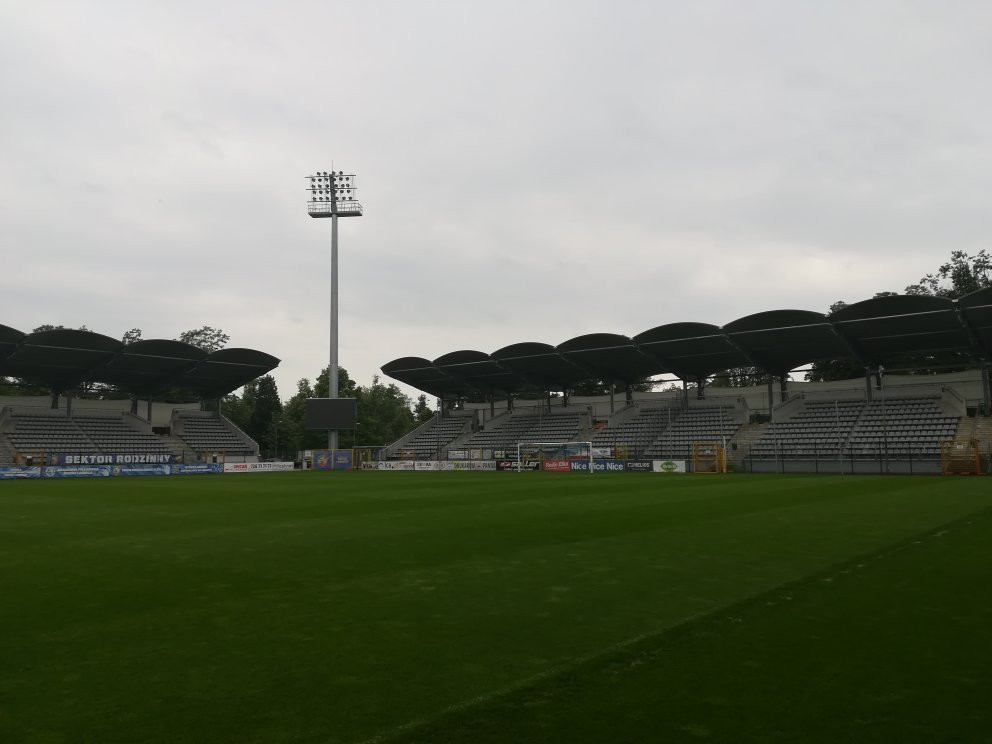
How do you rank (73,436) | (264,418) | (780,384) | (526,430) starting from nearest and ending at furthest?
(780,384)
(73,436)
(526,430)
(264,418)

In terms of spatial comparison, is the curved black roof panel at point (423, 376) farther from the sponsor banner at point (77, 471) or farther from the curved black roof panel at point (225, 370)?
the sponsor banner at point (77, 471)

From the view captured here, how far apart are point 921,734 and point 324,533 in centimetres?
1210

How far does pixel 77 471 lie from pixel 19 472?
137 inches

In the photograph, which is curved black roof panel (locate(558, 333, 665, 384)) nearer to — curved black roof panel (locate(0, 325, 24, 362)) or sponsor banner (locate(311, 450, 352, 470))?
sponsor banner (locate(311, 450, 352, 470))

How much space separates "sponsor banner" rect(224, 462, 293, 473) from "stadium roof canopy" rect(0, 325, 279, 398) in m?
9.01

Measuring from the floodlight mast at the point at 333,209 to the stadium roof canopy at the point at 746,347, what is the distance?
698 cm

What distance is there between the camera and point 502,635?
21.4 feet

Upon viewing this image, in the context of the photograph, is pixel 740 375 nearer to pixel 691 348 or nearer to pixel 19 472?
pixel 691 348

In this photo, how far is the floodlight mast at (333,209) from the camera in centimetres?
6128

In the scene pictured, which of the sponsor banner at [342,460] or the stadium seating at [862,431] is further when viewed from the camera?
the sponsor banner at [342,460]

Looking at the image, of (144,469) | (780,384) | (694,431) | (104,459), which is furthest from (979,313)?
(104,459)

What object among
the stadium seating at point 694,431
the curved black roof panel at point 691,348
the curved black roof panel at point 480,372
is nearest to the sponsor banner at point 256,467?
the curved black roof panel at point 480,372

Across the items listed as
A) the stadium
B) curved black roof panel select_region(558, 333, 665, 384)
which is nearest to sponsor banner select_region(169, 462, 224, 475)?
the stadium

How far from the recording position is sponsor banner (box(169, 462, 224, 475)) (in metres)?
51.7
